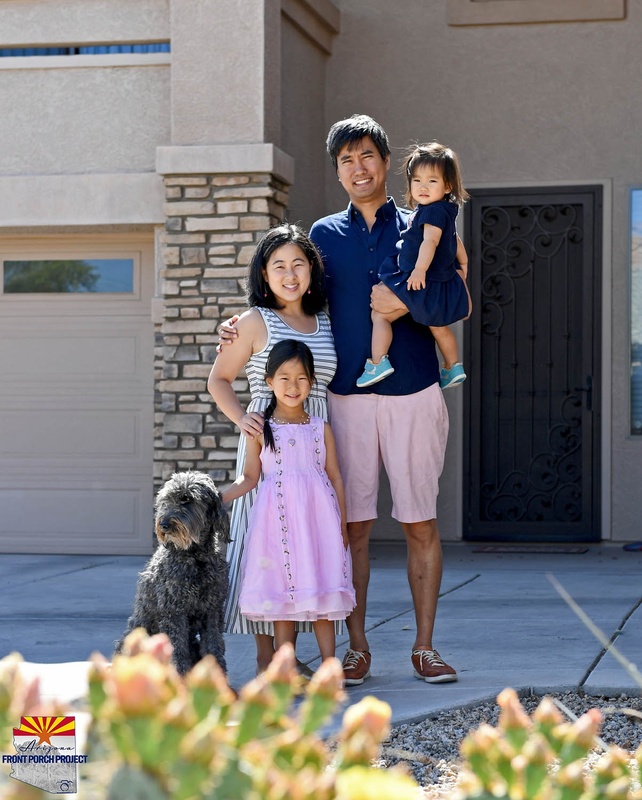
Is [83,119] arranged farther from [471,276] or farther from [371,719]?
[371,719]

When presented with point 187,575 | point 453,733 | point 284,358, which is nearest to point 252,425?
point 284,358

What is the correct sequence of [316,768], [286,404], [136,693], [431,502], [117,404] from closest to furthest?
[136,693] < [316,768] < [286,404] < [431,502] < [117,404]

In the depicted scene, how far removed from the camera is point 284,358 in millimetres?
4191

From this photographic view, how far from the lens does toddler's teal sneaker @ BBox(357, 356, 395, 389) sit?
4.35m

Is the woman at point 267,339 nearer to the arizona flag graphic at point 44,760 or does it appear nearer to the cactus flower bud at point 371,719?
the arizona flag graphic at point 44,760

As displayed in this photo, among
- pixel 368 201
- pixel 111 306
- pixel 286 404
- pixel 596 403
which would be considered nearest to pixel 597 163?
pixel 596 403

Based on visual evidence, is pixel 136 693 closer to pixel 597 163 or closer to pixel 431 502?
pixel 431 502

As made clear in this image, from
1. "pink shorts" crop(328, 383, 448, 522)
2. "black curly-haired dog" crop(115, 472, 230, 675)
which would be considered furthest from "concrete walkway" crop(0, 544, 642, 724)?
"pink shorts" crop(328, 383, 448, 522)

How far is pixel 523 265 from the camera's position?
9.00m

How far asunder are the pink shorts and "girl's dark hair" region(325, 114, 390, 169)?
3.09 feet

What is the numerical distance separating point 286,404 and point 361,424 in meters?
0.37

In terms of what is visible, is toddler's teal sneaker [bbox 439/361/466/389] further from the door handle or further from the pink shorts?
the door handle

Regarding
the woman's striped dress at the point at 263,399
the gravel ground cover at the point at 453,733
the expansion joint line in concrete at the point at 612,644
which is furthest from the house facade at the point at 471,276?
the gravel ground cover at the point at 453,733

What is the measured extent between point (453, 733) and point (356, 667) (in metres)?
0.72
